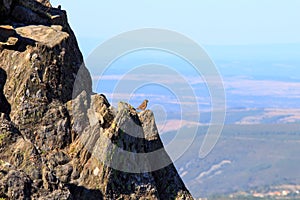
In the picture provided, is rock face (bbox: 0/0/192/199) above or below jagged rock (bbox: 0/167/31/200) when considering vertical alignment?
above

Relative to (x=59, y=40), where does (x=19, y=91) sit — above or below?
below

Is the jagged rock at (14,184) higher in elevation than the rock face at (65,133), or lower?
lower

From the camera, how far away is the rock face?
17359 millimetres

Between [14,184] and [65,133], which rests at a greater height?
[65,133]

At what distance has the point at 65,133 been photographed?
64.4 ft

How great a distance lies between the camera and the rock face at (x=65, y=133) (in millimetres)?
17359

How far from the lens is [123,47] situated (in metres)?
21.4

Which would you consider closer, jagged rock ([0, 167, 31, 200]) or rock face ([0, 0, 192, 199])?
jagged rock ([0, 167, 31, 200])

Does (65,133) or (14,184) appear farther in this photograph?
(65,133)

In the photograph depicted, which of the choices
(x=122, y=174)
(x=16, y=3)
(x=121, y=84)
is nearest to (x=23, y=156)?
(x=122, y=174)

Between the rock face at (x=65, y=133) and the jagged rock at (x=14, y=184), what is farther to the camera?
the rock face at (x=65, y=133)

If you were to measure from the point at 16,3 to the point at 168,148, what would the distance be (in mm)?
9336

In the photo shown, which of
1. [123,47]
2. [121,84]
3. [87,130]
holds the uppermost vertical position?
[123,47]

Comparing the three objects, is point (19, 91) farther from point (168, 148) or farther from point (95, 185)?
point (168, 148)
